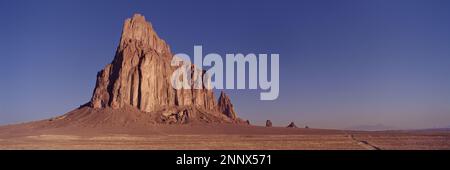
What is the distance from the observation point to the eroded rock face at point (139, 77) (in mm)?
145875

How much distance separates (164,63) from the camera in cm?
16300

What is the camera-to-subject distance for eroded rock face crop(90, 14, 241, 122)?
5743 inches

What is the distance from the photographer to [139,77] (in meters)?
148

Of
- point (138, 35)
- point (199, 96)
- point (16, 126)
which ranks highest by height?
point (138, 35)
